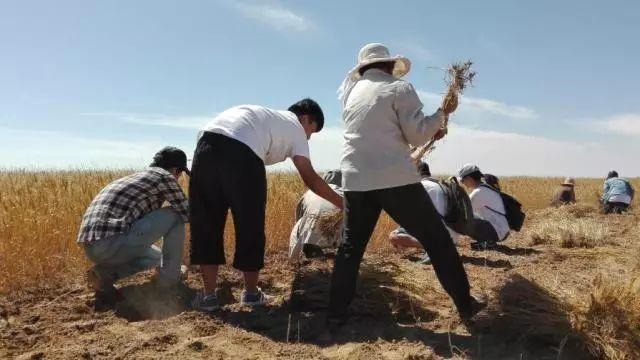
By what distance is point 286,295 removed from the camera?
3859 millimetres

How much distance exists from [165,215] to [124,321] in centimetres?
80

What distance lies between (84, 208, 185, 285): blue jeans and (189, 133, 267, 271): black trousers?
410 millimetres

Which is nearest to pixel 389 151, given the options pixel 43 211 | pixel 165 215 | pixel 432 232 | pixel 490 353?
pixel 432 232

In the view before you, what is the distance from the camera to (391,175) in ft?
9.19

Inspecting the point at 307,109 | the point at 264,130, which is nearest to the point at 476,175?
the point at 307,109

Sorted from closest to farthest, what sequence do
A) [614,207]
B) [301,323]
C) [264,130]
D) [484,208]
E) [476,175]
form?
[301,323]
[264,130]
[476,175]
[484,208]
[614,207]

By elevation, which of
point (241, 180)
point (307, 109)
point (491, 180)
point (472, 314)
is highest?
point (307, 109)

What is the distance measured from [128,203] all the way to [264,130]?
1.17m

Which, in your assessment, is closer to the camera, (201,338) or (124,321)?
(201,338)

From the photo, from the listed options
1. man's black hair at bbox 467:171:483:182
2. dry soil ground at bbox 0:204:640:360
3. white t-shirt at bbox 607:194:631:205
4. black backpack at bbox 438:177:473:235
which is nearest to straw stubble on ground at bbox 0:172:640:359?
dry soil ground at bbox 0:204:640:360

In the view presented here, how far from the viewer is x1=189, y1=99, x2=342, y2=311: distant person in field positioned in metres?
3.26

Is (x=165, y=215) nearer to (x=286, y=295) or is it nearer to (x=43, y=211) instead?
(x=286, y=295)

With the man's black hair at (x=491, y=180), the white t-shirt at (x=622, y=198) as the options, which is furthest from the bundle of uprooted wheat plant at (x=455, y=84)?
the white t-shirt at (x=622, y=198)

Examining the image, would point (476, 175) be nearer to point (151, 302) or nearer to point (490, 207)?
point (490, 207)
